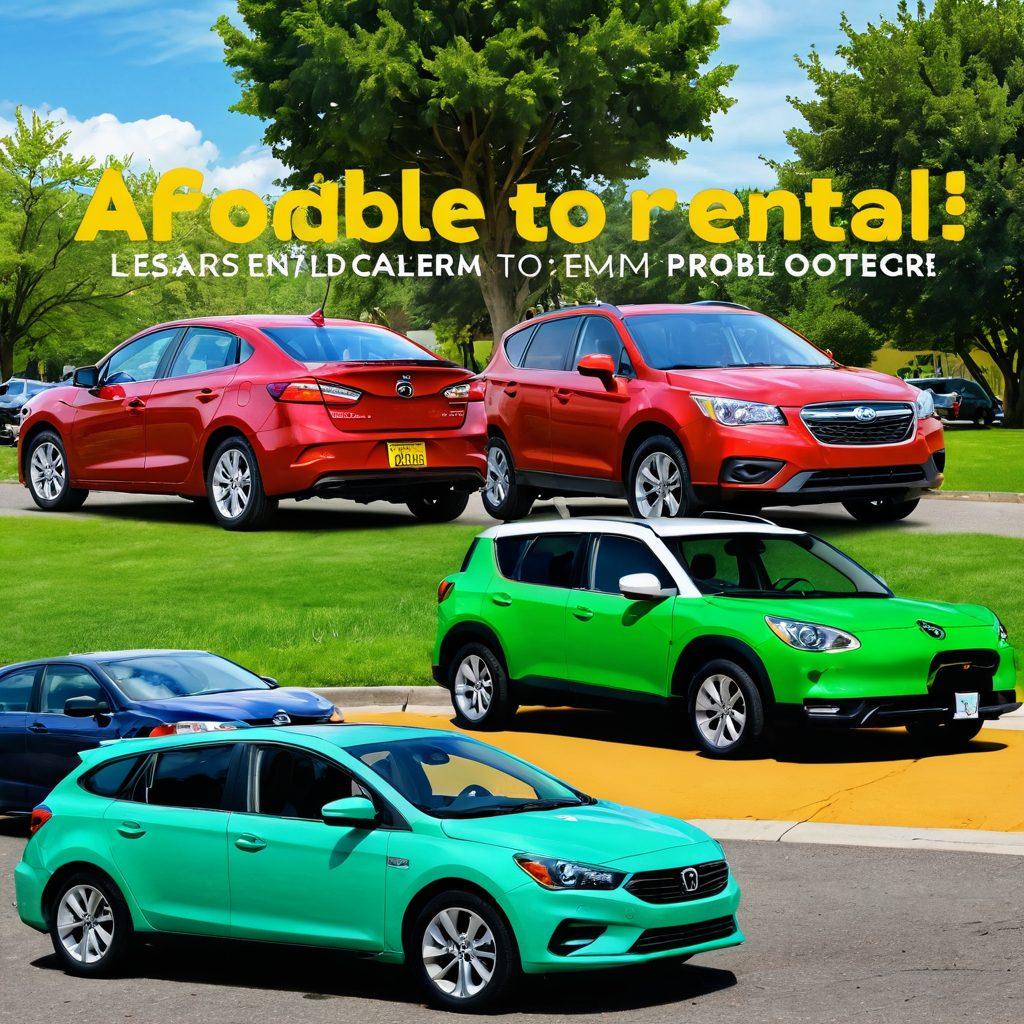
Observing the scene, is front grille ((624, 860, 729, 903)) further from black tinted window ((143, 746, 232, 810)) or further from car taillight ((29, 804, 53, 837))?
car taillight ((29, 804, 53, 837))

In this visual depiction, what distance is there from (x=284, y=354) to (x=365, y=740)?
11767mm

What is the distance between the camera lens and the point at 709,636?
42.5 ft

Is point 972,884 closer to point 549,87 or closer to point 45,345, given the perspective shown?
point 549,87

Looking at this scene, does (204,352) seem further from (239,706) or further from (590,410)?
(239,706)

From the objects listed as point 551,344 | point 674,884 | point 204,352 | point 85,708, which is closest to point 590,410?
point 551,344

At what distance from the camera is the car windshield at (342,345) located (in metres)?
19.5

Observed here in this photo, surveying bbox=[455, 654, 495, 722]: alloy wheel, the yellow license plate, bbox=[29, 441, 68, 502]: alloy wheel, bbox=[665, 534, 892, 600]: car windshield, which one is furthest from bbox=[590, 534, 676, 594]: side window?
bbox=[29, 441, 68, 502]: alloy wheel

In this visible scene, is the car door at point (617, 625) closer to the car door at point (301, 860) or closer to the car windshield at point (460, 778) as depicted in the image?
the car windshield at point (460, 778)

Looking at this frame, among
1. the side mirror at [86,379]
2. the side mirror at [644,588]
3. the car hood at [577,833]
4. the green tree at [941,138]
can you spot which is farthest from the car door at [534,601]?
the green tree at [941,138]

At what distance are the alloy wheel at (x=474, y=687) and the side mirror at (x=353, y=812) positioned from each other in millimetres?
7017

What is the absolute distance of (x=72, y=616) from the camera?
1862cm

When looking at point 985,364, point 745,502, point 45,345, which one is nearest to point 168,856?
point 745,502

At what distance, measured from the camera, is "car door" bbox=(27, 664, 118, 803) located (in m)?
12.2

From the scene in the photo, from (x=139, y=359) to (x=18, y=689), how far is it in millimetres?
8793
